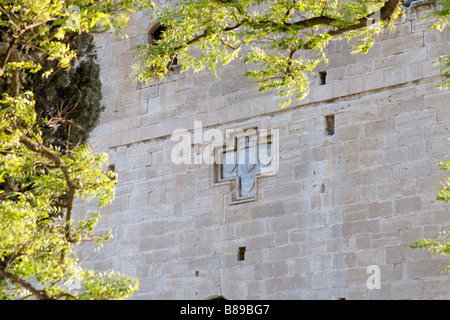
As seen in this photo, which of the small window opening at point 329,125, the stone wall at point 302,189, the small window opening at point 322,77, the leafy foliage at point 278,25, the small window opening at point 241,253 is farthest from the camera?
the small window opening at point 241,253

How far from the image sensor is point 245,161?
14.3 metres

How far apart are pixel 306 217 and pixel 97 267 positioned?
369cm

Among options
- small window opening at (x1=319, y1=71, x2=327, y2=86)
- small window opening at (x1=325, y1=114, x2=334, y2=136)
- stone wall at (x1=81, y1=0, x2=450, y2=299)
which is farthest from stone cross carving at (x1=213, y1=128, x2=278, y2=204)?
small window opening at (x1=319, y1=71, x2=327, y2=86)

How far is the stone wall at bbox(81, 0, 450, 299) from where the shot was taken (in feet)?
41.4

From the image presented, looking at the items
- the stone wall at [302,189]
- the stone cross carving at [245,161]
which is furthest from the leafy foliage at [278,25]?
the stone cross carving at [245,161]

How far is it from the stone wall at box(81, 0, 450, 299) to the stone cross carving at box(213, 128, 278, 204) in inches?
4.6

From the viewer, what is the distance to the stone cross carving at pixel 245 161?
46.1 ft

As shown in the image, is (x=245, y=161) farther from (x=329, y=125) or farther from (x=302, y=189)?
(x=329, y=125)

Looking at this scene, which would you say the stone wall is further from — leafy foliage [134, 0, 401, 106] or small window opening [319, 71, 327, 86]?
leafy foliage [134, 0, 401, 106]

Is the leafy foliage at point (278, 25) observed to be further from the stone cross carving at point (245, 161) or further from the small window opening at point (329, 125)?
the stone cross carving at point (245, 161)

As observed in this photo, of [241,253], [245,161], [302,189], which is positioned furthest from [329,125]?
[241,253]

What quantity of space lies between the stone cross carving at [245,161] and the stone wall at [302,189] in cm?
12

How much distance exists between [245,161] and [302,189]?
1.13 metres
